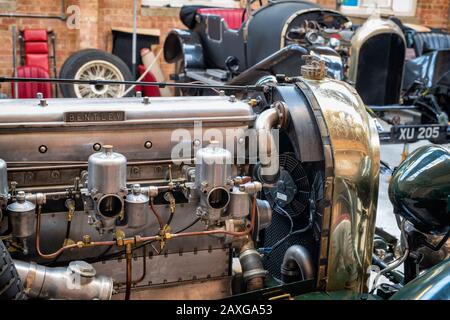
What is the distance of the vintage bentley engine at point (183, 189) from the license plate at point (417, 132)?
3.59 metres

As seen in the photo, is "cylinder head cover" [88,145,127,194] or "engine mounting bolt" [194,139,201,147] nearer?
"cylinder head cover" [88,145,127,194]

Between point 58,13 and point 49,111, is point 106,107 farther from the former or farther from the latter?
point 58,13

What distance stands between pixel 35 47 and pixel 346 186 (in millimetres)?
7470

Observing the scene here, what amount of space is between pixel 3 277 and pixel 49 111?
66 centimetres

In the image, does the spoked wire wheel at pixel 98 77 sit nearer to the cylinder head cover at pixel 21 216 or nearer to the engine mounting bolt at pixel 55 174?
the engine mounting bolt at pixel 55 174

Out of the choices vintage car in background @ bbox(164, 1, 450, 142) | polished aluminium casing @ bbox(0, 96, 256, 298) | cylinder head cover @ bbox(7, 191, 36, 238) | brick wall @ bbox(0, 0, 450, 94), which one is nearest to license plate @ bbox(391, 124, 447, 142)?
vintage car in background @ bbox(164, 1, 450, 142)

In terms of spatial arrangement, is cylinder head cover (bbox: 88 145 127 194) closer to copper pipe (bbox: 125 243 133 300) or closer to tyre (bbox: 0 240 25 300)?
copper pipe (bbox: 125 243 133 300)

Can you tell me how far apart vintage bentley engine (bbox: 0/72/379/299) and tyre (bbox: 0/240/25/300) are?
0.63 feet

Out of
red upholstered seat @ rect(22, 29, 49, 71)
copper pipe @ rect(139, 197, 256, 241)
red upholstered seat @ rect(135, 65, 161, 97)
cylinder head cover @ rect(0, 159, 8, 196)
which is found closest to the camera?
cylinder head cover @ rect(0, 159, 8, 196)

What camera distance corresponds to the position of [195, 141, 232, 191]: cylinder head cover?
2175mm

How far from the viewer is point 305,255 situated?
99.1 inches

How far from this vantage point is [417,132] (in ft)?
19.9

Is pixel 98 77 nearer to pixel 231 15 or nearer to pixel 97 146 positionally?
pixel 231 15

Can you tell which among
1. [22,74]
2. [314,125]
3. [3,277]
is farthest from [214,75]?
[3,277]
